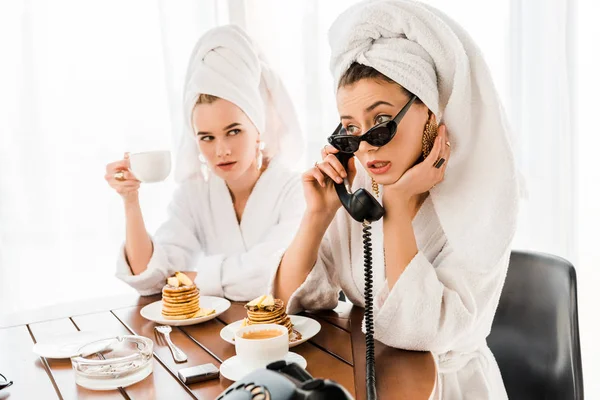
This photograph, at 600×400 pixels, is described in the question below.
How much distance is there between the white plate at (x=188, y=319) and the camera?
1.65 metres

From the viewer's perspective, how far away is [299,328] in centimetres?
157

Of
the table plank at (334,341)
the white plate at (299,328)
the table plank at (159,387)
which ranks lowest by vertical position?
the table plank at (334,341)

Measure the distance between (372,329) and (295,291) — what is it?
35cm

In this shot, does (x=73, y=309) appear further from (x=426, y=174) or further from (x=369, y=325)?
(x=426, y=174)

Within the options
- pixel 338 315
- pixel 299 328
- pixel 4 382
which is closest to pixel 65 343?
pixel 4 382

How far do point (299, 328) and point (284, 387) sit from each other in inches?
31.1

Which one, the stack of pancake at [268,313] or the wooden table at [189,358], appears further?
the stack of pancake at [268,313]

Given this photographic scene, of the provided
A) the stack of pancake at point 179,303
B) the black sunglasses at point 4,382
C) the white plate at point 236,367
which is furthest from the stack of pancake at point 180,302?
the black sunglasses at point 4,382

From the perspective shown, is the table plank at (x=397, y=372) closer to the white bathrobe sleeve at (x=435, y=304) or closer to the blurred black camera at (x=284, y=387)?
the white bathrobe sleeve at (x=435, y=304)

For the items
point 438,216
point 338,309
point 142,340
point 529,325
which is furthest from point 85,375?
point 529,325

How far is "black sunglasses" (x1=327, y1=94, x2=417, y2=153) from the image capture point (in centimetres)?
140

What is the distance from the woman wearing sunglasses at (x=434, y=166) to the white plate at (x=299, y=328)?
16 centimetres

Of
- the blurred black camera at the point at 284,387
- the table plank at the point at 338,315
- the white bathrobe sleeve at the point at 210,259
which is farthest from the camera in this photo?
the white bathrobe sleeve at the point at 210,259

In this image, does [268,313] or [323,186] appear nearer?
[268,313]
